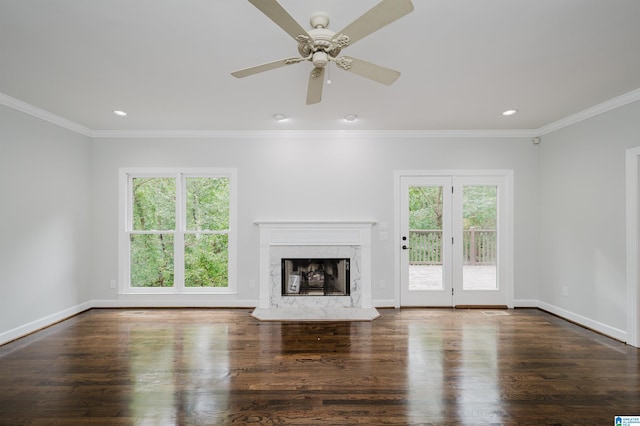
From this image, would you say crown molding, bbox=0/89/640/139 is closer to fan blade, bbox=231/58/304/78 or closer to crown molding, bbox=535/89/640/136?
crown molding, bbox=535/89/640/136

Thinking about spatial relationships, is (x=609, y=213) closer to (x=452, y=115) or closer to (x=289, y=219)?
(x=452, y=115)

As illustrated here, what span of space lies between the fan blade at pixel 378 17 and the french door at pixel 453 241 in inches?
119

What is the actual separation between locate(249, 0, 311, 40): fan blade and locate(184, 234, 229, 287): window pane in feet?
11.1

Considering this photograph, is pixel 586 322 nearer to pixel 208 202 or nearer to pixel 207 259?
pixel 207 259

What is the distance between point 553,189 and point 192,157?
5.11 meters

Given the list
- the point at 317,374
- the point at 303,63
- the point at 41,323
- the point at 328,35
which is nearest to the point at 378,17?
the point at 328,35

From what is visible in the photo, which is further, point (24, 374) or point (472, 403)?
point (24, 374)

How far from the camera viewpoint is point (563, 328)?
357 cm

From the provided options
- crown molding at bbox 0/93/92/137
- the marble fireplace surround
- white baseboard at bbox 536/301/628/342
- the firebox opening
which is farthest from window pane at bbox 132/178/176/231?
white baseboard at bbox 536/301/628/342

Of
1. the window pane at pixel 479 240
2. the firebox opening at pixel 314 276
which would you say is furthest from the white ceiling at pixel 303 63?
the firebox opening at pixel 314 276

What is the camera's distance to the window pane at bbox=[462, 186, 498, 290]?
4.40 metres

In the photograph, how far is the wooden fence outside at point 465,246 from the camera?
14.4 ft

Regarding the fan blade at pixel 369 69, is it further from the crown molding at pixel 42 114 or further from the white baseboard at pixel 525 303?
the white baseboard at pixel 525 303

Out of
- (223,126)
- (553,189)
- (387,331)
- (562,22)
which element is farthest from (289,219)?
(553,189)
